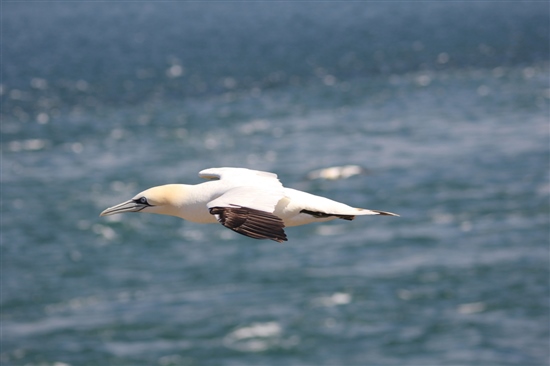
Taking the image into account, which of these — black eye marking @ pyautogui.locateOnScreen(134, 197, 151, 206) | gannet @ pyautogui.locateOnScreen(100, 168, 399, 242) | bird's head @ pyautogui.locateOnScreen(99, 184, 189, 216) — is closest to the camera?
gannet @ pyautogui.locateOnScreen(100, 168, 399, 242)

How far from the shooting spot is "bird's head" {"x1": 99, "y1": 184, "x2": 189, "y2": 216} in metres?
12.2

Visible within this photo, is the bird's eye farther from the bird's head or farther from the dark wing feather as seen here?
the dark wing feather

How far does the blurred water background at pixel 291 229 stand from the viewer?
54969mm

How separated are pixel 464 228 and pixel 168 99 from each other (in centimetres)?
3976

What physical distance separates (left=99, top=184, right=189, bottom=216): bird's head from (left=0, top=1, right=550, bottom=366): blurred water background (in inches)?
1588

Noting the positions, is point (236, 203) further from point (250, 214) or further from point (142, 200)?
point (142, 200)

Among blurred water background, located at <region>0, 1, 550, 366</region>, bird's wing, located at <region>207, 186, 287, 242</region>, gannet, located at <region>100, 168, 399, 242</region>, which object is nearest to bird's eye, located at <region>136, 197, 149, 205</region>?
gannet, located at <region>100, 168, 399, 242</region>

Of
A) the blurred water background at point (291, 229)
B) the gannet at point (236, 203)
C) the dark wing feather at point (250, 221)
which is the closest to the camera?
the dark wing feather at point (250, 221)

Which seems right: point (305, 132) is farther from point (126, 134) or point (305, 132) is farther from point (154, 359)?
point (154, 359)

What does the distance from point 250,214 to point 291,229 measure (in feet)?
185

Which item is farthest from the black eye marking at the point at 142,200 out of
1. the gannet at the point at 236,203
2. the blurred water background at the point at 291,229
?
the blurred water background at the point at 291,229

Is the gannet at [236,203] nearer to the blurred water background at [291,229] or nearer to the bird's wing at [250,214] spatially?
the bird's wing at [250,214]

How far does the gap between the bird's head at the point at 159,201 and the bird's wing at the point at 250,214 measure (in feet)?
2.29

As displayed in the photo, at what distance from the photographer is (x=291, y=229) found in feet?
220
